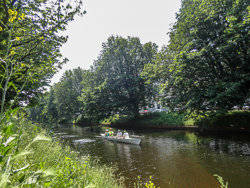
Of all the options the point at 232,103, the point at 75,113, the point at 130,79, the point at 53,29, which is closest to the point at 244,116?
the point at 232,103

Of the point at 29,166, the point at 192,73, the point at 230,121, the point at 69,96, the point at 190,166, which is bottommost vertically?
the point at 190,166

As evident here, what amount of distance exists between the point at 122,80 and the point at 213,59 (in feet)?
58.5

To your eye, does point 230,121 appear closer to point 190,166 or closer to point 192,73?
point 192,73

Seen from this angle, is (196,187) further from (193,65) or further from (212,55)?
(212,55)

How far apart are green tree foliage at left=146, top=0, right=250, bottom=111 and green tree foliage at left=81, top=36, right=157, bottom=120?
42.4 feet

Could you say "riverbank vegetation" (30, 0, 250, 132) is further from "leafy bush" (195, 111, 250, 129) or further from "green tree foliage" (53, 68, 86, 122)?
"green tree foliage" (53, 68, 86, 122)

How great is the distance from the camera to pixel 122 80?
104 feet

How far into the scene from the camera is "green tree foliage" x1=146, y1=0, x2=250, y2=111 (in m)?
14.2

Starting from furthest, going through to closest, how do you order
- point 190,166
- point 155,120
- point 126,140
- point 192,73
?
point 155,120, point 126,140, point 192,73, point 190,166

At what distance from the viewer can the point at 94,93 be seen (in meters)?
32.2

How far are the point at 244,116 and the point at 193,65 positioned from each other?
915 centimetres

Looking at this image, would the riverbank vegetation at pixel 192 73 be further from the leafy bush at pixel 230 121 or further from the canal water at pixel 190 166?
the canal water at pixel 190 166

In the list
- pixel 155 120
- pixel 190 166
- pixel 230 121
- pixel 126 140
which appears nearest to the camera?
pixel 190 166

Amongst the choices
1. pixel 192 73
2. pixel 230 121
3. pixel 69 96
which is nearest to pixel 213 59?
pixel 192 73
